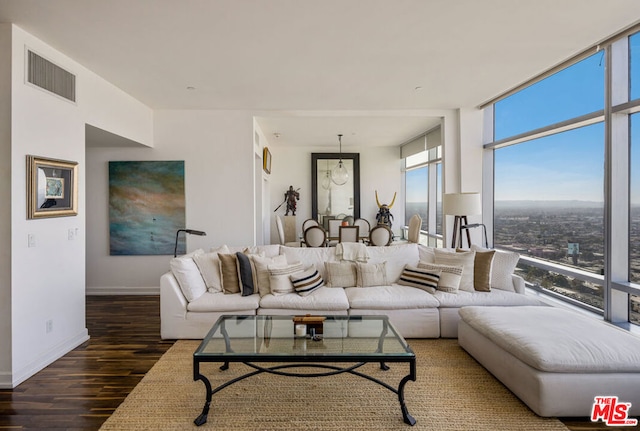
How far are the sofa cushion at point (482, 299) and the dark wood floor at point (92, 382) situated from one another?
143cm

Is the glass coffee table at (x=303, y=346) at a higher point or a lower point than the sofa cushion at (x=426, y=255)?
lower

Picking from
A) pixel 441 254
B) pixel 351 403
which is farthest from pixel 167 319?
pixel 441 254

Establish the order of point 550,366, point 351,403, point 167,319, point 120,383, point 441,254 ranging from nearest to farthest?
1. point 550,366
2. point 351,403
3. point 120,383
4. point 167,319
5. point 441,254

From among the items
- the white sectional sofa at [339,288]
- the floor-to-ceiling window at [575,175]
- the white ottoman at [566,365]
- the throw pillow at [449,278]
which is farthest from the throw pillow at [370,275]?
the floor-to-ceiling window at [575,175]

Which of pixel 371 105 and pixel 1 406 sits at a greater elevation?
pixel 371 105

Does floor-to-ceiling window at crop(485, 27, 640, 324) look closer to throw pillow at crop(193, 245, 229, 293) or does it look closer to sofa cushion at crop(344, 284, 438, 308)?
sofa cushion at crop(344, 284, 438, 308)

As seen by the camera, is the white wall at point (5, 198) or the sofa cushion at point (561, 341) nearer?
the sofa cushion at point (561, 341)

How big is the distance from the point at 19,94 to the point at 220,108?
267cm

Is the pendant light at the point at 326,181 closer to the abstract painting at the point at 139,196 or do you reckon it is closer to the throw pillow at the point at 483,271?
the abstract painting at the point at 139,196

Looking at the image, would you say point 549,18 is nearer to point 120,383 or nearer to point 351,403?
point 351,403

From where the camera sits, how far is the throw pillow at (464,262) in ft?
12.3

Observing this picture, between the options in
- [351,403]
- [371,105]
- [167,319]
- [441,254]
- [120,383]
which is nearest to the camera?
[351,403]

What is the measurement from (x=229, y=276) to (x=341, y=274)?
4.19ft

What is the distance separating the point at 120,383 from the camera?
2648 millimetres
